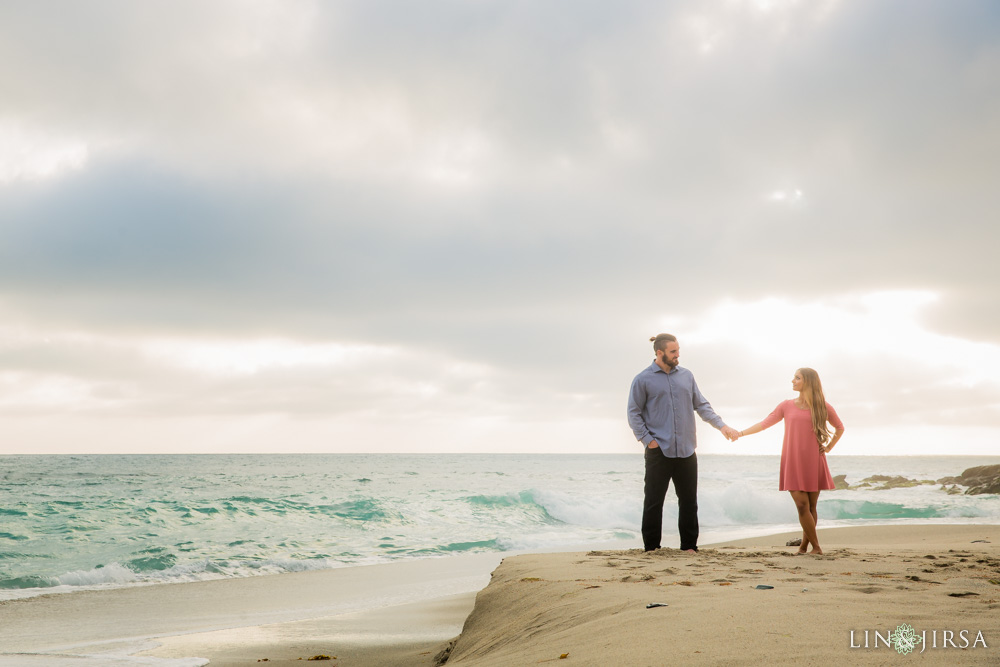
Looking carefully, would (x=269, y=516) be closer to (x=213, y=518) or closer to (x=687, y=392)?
(x=213, y=518)

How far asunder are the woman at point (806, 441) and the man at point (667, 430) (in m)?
0.47

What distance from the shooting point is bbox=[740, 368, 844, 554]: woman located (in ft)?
19.2

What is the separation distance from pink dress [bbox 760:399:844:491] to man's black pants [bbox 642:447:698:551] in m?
0.76

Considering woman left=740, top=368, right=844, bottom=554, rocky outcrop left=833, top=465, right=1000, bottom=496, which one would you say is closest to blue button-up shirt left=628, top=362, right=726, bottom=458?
woman left=740, top=368, right=844, bottom=554

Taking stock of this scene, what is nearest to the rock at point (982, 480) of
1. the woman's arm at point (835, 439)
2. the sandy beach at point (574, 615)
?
the sandy beach at point (574, 615)

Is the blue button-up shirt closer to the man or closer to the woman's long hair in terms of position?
the man

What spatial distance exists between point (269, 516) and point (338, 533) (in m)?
3.15

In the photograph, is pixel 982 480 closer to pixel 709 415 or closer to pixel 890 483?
pixel 890 483

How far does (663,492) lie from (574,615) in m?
2.99

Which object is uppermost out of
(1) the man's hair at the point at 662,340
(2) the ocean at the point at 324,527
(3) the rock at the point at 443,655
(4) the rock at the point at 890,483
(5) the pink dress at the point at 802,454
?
(1) the man's hair at the point at 662,340

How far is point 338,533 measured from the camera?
1422 centimetres

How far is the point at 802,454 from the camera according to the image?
589 centimetres

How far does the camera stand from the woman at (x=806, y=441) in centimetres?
586

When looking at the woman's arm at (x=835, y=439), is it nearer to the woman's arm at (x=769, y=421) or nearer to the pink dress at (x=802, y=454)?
the pink dress at (x=802, y=454)
